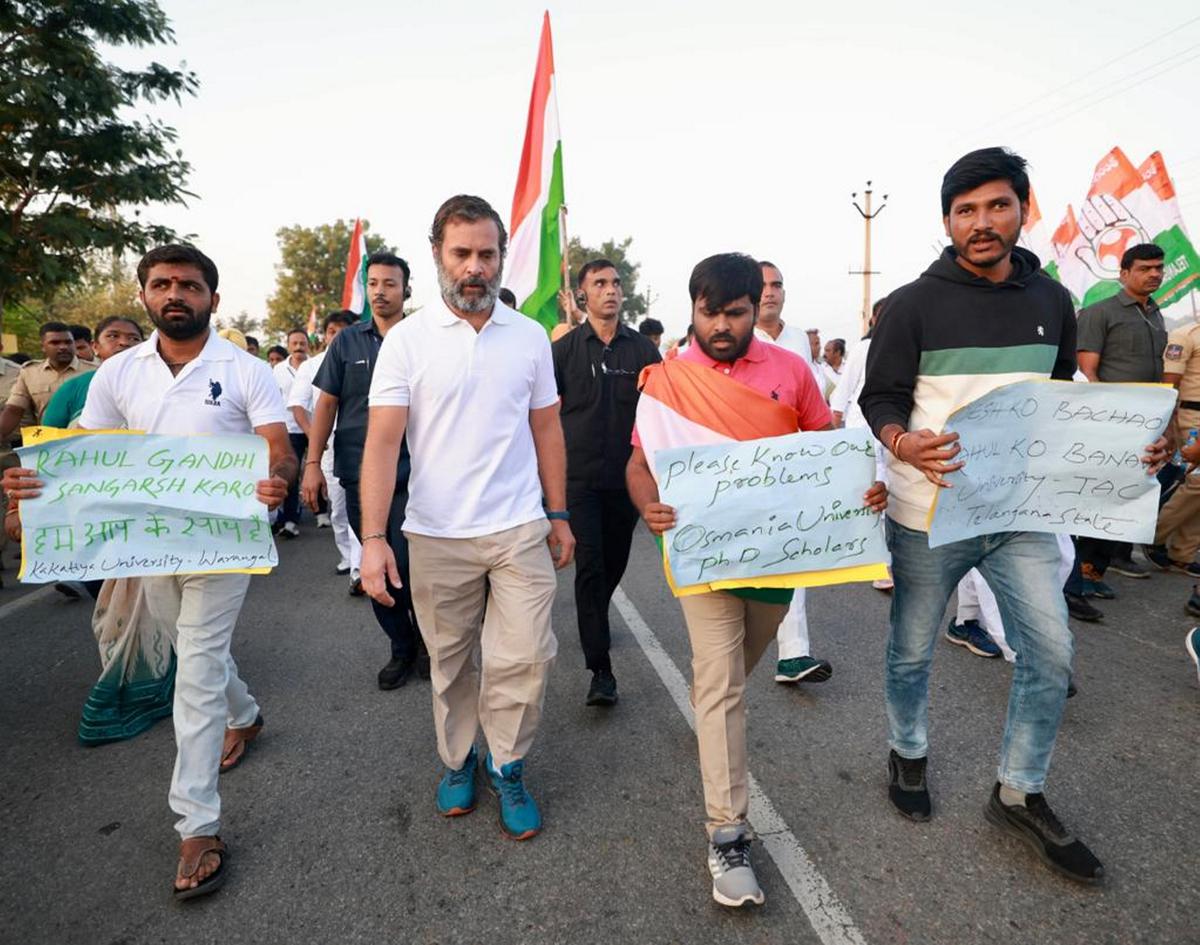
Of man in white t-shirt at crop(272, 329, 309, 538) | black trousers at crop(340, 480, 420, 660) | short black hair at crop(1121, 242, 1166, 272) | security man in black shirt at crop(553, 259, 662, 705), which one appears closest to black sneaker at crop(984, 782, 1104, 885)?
security man in black shirt at crop(553, 259, 662, 705)

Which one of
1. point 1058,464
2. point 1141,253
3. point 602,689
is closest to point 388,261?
point 602,689

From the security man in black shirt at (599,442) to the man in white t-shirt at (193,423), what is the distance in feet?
4.76

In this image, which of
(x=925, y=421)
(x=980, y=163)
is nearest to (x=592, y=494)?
(x=925, y=421)

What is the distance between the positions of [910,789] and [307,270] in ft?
144

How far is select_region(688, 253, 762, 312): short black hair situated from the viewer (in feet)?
Result: 7.57

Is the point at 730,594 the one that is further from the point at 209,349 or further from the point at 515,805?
the point at 209,349

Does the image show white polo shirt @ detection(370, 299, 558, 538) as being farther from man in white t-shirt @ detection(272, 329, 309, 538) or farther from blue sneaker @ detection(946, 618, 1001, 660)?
man in white t-shirt @ detection(272, 329, 309, 538)

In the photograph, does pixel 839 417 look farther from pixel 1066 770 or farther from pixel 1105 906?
pixel 1105 906

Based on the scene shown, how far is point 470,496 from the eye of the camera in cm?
257

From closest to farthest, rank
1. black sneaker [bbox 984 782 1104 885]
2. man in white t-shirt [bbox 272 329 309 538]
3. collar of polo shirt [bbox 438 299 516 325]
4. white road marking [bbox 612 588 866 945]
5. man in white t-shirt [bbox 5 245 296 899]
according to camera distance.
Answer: white road marking [bbox 612 588 866 945] < black sneaker [bbox 984 782 1104 885] < man in white t-shirt [bbox 5 245 296 899] < collar of polo shirt [bbox 438 299 516 325] < man in white t-shirt [bbox 272 329 309 538]

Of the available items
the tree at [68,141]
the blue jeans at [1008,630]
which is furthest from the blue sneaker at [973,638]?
the tree at [68,141]

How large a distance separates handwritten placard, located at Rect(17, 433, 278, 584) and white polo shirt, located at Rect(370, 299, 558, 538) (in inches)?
22.9

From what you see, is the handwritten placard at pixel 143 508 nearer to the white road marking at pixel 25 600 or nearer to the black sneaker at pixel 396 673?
the black sneaker at pixel 396 673

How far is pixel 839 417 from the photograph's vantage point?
Result: 18.2 ft
